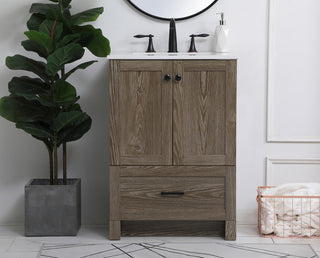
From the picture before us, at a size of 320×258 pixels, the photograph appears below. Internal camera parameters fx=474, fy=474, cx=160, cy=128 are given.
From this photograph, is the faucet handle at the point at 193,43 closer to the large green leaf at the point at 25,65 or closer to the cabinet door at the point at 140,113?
the cabinet door at the point at 140,113

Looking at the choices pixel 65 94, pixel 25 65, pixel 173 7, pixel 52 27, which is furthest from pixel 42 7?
pixel 173 7

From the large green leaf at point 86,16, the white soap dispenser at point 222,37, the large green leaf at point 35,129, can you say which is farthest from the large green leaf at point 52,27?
the white soap dispenser at point 222,37

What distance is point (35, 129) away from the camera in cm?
252

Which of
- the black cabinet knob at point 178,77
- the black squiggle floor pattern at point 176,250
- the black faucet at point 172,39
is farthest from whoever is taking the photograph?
the black faucet at point 172,39

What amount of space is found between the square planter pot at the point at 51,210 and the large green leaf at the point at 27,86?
1.69ft

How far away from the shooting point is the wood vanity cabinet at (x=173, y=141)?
8.20 ft

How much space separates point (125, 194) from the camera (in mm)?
2547

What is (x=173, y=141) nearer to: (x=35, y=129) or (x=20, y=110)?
(x=35, y=129)

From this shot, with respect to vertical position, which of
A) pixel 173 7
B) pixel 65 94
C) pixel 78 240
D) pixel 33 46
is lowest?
pixel 78 240

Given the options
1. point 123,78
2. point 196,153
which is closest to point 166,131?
point 196,153

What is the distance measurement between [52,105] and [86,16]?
53 centimetres

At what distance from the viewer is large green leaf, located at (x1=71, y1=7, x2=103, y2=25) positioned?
8.56 feet

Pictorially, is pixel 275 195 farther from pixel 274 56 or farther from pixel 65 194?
pixel 65 194

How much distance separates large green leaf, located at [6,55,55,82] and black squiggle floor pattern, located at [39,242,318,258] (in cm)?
92
